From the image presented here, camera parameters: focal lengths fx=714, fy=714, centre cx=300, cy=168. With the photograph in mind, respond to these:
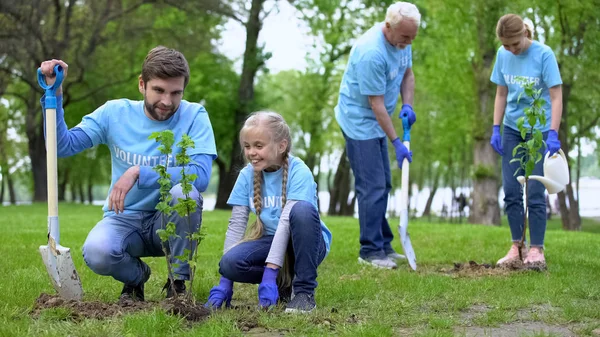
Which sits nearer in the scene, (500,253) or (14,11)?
(500,253)

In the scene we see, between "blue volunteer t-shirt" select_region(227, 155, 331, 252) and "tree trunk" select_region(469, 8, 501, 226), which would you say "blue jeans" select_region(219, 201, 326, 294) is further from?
"tree trunk" select_region(469, 8, 501, 226)

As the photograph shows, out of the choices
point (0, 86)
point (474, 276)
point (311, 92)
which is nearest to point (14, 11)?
point (0, 86)

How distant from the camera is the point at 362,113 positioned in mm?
6250

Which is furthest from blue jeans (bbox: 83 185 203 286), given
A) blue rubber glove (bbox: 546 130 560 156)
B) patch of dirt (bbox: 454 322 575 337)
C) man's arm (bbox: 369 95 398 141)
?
blue rubber glove (bbox: 546 130 560 156)

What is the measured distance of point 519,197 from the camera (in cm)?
608

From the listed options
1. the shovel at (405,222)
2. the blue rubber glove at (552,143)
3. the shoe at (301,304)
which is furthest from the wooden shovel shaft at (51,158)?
the blue rubber glove at (552,143)

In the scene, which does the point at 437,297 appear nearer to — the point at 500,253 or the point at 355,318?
the point at 355,318

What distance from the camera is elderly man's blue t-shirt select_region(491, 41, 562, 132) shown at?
588 centimetres

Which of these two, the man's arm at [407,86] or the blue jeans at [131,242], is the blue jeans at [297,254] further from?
the man's arm at [407,86]

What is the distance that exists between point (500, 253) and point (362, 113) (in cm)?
214

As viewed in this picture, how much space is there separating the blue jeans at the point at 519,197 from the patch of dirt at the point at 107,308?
339 cm

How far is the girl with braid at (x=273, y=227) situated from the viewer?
12.7 ft

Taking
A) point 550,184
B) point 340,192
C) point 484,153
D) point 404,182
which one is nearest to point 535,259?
point 550,184

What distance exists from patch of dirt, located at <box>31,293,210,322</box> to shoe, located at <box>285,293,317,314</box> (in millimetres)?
467
